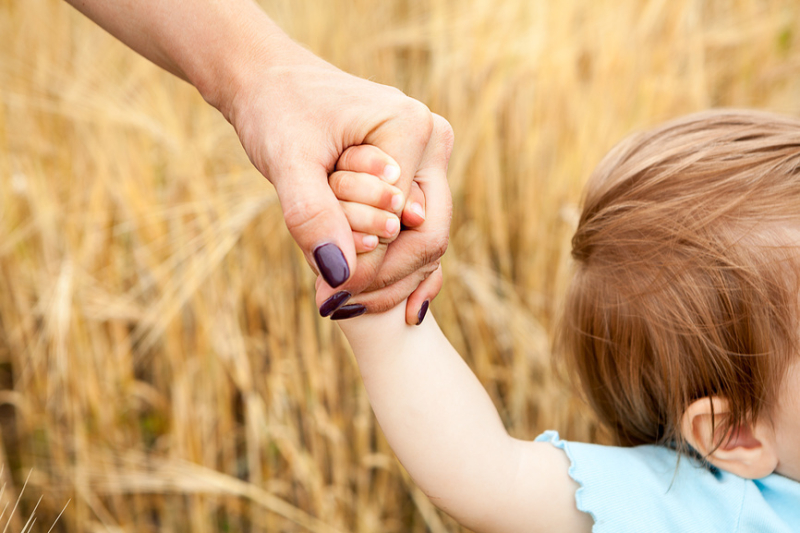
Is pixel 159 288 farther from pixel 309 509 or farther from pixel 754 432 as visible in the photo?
pixel 754 432

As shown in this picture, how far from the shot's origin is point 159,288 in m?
1.06

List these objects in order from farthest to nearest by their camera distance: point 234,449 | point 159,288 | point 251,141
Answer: point 234,449 < point 159,288 < point 251,141

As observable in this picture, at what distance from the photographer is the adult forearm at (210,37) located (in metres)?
0.62

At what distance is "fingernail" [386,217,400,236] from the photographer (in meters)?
0.55

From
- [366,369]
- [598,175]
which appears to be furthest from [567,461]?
[598,175]

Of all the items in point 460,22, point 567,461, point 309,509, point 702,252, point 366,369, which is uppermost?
point 460,22

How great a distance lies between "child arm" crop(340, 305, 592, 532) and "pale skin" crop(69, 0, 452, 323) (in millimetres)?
37

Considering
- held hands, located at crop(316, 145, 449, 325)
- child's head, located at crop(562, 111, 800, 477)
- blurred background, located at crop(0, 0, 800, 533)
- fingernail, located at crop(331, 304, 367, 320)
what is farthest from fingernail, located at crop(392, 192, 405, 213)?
blurred background, located at crop(0, 0, 800, 533)

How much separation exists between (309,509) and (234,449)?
0.20 meters

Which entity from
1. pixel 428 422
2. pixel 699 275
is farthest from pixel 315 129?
pixel 699 275

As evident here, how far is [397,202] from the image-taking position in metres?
0.55

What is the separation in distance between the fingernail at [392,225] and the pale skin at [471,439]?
10 centimetres

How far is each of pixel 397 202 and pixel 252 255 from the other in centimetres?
62

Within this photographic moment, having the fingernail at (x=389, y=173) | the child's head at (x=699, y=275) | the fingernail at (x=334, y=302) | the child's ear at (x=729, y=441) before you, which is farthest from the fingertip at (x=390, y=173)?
the child's ear at (x=729, y=441)
